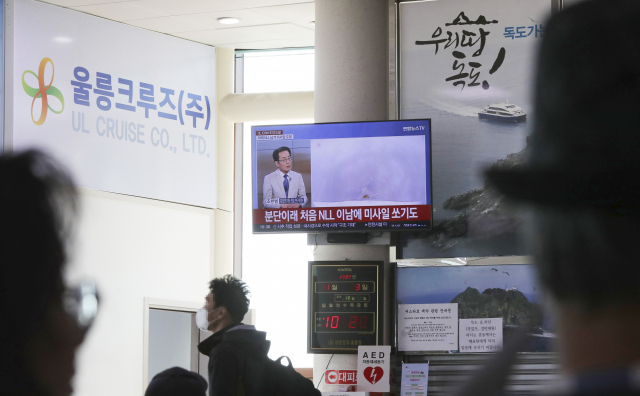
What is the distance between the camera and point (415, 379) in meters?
4.62

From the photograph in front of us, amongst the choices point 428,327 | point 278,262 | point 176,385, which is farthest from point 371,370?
point 278,262

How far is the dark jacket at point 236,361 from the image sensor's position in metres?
3.28

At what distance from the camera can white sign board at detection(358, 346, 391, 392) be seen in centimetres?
456

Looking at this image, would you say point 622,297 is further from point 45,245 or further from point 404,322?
point 404,322

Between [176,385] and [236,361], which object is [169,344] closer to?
[236,361]

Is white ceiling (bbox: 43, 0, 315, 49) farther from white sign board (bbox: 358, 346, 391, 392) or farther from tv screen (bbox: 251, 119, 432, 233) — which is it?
white sign board (bbox: 358, 346, 391, 392)

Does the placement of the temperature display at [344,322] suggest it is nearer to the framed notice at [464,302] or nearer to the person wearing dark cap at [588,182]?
the framed notice at [464,302]

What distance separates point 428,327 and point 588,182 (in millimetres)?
4580

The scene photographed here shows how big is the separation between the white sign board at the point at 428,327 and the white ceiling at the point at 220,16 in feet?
9.21

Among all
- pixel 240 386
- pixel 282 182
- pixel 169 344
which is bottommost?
pixel 169 344

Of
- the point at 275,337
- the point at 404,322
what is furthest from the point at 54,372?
the point at 275,337

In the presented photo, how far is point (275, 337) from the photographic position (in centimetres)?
704

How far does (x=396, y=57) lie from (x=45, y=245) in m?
4.67
